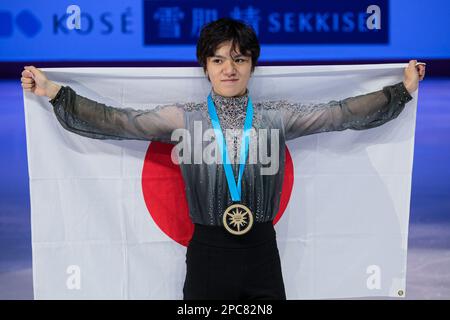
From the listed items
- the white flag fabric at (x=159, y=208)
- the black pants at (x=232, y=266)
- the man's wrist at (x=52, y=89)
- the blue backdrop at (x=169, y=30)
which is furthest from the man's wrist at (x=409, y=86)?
the blue backdrop at (x=169, y=30)

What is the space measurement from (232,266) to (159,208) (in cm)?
55

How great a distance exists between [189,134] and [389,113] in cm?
82

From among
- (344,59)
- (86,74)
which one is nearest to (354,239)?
(86,74)

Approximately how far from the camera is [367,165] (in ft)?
10.4

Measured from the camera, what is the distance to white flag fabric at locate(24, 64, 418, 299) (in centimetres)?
304

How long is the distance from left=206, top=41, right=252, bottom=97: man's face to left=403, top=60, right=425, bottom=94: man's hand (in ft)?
2.24

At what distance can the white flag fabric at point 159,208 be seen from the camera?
3.04 metres

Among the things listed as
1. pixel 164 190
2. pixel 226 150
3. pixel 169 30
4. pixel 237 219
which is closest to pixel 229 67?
pixel 226 150

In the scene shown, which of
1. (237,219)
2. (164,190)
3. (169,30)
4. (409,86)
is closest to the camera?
(237,219)

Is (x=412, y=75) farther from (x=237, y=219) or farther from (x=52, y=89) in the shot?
(x=52, y=89)

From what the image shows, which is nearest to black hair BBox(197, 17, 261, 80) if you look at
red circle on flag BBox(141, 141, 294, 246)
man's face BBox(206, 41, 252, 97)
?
man's face BBox(206, 41, 252, 97)

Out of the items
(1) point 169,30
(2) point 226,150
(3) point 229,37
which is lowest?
(2) point 226,150

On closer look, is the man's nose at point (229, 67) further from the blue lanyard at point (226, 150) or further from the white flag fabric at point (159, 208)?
the white flag fabric at point (159, 208)

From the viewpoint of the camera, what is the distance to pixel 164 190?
311 cm
